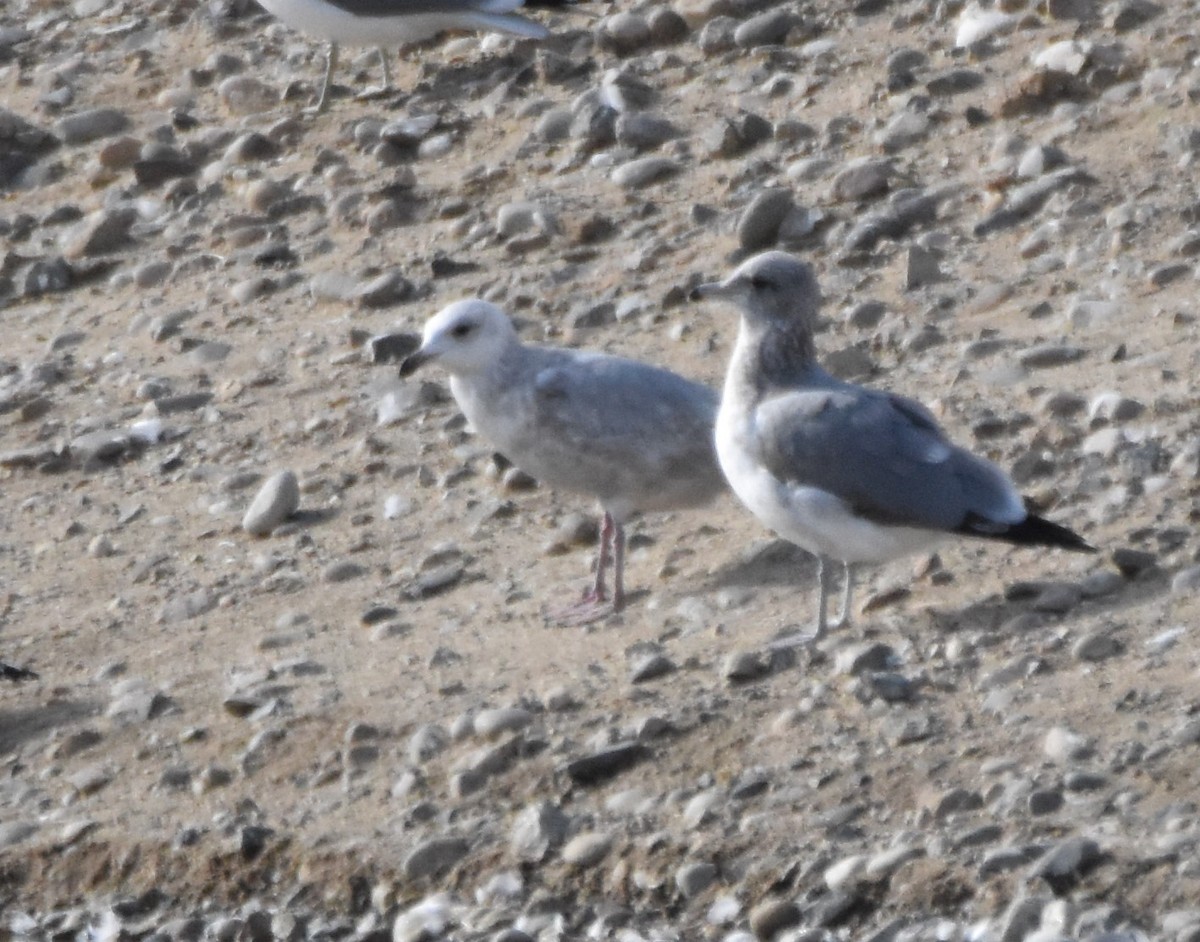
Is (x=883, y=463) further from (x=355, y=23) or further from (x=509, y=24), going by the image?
(x=355, y=23)

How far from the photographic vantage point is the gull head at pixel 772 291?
21.9 feet

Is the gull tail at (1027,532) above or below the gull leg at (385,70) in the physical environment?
above

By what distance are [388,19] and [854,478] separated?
556cm

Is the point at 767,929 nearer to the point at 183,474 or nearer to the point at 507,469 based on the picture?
the point at 507,469

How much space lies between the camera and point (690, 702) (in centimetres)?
621

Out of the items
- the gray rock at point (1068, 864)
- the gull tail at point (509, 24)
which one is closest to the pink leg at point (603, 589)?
the gray rock at point (1068, 864)

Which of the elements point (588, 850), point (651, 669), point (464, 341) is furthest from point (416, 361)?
point (588, 850)

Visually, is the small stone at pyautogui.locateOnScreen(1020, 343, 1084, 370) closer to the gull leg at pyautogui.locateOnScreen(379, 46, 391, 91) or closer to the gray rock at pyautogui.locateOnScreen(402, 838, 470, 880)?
the gray rock at pyautogui.locateOnScreen(402, 838, 470, 880)

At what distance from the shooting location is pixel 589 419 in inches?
277

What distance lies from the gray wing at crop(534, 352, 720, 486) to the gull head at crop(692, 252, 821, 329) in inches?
16.9

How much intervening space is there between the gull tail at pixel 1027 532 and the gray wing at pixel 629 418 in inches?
43.3

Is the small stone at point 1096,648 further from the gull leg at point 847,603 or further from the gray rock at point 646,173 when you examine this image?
the gray rock at point 646,173

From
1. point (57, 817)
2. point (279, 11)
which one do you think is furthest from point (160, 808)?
point (279, 11)

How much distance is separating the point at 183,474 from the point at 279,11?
11.6ft
